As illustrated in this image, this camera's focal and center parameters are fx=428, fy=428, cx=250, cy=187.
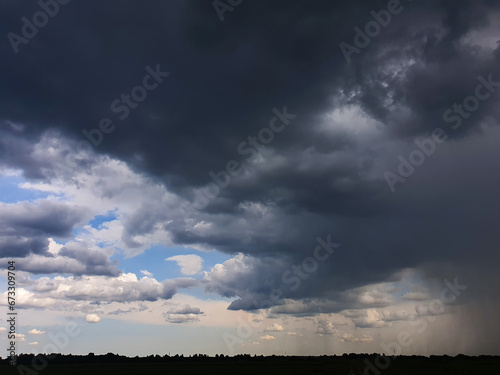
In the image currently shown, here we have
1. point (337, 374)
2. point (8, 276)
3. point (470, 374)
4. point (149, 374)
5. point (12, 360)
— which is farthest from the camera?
point (149, 374)

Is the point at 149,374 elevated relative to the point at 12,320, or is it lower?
lower

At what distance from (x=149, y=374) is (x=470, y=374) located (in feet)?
286

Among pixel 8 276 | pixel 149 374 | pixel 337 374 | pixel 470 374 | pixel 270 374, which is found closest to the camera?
pixel 8 276

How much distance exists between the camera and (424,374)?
9494 cm

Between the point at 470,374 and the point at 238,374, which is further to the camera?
the point at 238,374

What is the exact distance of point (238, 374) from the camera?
113m

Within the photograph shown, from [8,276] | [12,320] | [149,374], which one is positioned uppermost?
[8,276]

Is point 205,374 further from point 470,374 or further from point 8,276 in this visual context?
point 8,276

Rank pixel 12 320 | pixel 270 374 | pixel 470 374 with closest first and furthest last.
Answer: pixel 12 320 < pixel 470 374 < pixel 270 374

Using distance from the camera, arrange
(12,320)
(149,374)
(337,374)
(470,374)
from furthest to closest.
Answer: (149,374), (470,374), (337,374), (12,320)

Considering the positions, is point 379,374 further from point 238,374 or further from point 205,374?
point 205,374

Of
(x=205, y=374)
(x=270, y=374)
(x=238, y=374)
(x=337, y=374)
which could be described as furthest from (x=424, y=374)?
(x=205, y=374)

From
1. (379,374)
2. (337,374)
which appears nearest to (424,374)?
(379,374)

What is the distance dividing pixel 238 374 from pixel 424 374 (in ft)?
152
